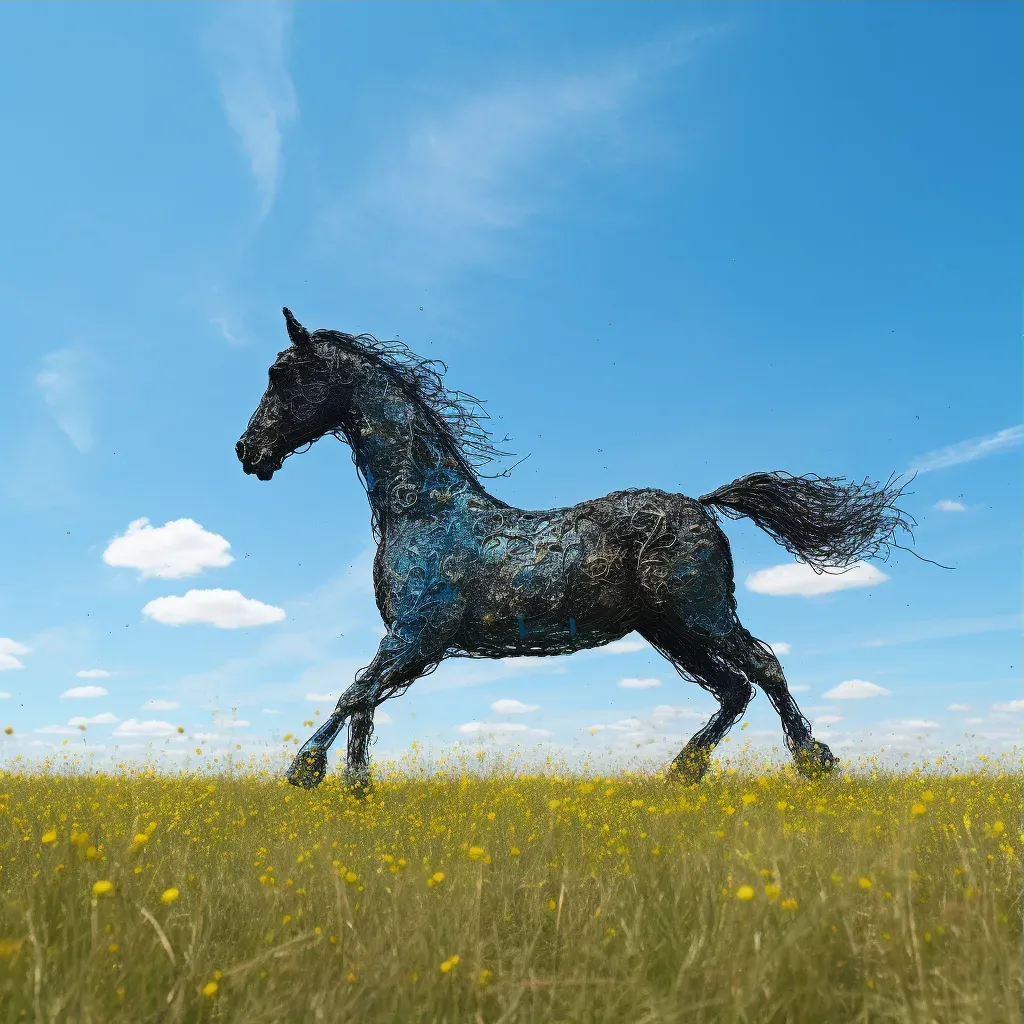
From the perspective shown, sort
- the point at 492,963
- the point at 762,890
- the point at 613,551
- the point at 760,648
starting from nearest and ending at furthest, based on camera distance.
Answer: the point at 762,890 → the point at 492,963 → the point at 613,551 → the point at 760,648

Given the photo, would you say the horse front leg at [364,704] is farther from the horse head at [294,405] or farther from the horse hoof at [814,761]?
the horse hoof at [814,761]

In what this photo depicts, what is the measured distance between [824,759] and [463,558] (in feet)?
14.1

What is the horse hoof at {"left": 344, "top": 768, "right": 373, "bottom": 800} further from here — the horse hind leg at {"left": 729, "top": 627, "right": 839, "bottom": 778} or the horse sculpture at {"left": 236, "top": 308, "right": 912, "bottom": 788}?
the horse hind leg at {"left": 729, "top": 627, "right": 839, "bottom": 778}

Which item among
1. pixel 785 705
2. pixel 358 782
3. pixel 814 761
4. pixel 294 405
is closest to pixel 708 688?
pixel 785 705

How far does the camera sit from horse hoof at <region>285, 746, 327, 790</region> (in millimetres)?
7113

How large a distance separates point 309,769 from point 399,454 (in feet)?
9.73

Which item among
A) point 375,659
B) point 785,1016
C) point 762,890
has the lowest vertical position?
point 785,1016

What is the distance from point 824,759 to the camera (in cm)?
835

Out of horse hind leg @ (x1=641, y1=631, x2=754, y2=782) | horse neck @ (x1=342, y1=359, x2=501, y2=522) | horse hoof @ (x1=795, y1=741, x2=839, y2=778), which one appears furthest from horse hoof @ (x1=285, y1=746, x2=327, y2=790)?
horse hoof @ (x1=795, y1=741, x2=839, y2=778)

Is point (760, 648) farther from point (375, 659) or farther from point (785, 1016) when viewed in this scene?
point (785, 1016)

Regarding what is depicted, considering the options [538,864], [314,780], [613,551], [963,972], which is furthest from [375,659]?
[963,972]

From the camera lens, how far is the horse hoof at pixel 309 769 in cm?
711

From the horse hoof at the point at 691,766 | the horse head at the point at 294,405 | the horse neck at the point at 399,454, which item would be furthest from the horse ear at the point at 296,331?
the horse hoof at the point at 691,766

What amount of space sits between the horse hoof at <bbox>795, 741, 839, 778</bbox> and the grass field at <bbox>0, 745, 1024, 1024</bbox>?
343 centimetres
